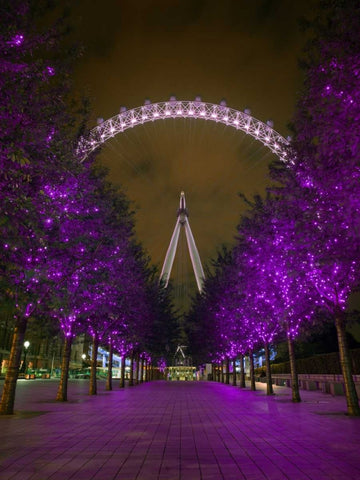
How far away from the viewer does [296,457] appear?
8.39 meters

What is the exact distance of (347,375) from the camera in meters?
16.3

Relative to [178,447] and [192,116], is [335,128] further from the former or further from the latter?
[192,116]

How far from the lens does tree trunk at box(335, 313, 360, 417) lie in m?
15.7

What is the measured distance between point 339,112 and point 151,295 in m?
39.0

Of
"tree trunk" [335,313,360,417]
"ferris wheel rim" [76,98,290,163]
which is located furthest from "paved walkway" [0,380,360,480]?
"ferris wheel rim" [76,98,290,163]

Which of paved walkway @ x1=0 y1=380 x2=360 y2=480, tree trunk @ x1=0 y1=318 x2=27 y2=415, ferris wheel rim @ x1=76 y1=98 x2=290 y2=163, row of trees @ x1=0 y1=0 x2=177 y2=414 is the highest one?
ferris wheel rim @ x1=76 y1=98 x2=290 y2=163

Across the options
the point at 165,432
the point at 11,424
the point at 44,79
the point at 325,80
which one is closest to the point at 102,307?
the point at 11,424

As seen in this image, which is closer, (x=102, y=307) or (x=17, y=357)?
(x=17, y=357)

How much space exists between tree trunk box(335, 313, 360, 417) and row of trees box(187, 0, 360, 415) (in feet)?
0.13

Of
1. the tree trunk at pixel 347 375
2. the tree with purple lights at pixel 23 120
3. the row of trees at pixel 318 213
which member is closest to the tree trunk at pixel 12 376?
the tree with purple lights at pixel 23 120

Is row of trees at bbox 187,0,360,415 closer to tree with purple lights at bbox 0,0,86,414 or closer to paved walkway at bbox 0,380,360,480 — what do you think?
paved walkway at bbox 0,380,360,480

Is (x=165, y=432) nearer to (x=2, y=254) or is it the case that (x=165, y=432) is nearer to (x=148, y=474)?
(x=148, y=474)

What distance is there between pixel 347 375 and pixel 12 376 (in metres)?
13.1

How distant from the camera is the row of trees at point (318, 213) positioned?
9.55 m
